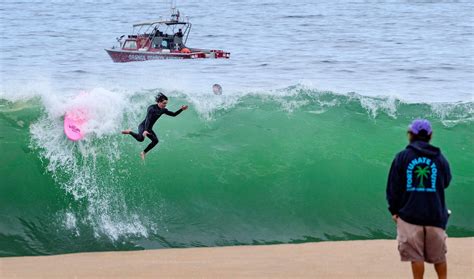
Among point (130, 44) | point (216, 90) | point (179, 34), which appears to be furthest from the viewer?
point (130, 44)

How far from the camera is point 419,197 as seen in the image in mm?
4719

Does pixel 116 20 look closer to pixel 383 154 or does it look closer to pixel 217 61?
pixel 217 61

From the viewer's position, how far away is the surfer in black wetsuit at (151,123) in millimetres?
7906

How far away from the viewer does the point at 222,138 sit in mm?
9148

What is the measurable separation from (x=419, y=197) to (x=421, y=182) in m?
Answer: 0.09

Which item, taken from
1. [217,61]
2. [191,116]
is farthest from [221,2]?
[191,116]

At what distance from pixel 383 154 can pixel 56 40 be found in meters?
9.89

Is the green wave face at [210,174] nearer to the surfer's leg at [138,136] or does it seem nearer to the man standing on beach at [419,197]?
the surfer's leg at [138,136]

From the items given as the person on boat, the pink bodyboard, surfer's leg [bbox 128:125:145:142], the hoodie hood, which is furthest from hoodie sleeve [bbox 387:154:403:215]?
the person on boat

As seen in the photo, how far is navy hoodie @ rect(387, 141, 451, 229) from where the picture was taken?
185 inches

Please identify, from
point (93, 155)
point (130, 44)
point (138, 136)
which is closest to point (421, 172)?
point (138, 136)

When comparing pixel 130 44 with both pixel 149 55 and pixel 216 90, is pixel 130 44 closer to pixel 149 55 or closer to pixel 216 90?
pixel 149 55

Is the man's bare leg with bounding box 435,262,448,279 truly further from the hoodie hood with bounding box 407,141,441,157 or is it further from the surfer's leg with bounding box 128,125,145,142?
the surfer's leg with bounding box 128,125,145,142

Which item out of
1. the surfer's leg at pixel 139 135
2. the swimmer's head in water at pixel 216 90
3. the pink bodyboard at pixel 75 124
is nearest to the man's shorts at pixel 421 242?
the surfer's leg at pixel 139 135
